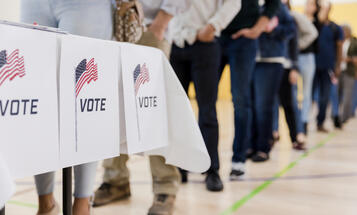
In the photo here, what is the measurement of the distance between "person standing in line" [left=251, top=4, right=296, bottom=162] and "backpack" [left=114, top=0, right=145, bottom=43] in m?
1.54

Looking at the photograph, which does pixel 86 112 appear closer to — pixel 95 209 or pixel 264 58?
pixel 95 209

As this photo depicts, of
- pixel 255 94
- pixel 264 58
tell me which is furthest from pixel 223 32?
pixel 255 94

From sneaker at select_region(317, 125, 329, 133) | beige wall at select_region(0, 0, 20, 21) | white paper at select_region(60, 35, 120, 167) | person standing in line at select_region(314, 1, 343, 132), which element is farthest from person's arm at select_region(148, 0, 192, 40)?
sneaker at select_region(317, 125, 329, 133)

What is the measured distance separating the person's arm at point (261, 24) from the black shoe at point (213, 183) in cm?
78

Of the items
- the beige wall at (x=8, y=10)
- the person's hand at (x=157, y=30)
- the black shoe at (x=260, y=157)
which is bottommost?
the black shoe at (x=260, y=157)

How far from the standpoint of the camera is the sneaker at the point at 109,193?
4.81ft

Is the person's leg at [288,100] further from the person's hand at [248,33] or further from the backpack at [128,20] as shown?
the backpack at [128,20]

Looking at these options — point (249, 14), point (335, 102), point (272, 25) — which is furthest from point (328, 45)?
point (249, 14)

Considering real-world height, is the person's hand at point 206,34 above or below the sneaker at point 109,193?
above

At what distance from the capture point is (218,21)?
1658 millimetres

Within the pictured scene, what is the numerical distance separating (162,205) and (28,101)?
88 centimetres

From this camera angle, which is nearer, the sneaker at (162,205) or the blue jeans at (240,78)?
the sneaker at (162,205)

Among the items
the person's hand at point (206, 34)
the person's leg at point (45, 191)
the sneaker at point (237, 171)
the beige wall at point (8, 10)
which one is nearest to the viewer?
the person's leg at point (45, 191)

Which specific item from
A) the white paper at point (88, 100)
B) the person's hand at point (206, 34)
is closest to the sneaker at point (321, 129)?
the person's hand at point (206, 34)
